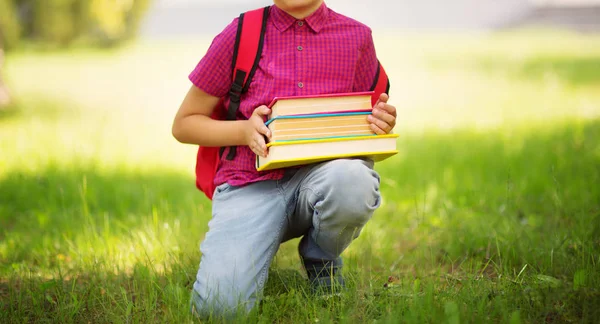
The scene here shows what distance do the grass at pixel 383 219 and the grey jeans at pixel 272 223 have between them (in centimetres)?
12

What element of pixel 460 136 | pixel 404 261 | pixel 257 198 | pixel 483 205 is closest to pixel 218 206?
pixel 257 198

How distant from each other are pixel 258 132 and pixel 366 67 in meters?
0.56

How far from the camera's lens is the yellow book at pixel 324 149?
2006mm

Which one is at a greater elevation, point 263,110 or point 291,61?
point 291,61

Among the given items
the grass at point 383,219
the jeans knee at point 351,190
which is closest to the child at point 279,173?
the jeans knee at point 351,190

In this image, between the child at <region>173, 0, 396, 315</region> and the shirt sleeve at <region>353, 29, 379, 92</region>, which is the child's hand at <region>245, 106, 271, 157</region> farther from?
the shirt sleeve at <region>353, 29, 379, 92</region>

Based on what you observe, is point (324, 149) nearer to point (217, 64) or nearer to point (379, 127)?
point (379, 127)

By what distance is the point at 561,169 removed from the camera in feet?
13.9

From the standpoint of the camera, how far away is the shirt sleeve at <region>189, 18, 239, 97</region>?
7.30ft

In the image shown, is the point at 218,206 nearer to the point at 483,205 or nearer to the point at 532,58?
the point at 483,205

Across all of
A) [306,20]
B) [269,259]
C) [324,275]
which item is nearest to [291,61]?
[306,20]

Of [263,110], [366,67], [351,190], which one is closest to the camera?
[351,190]

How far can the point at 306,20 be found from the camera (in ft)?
7.39

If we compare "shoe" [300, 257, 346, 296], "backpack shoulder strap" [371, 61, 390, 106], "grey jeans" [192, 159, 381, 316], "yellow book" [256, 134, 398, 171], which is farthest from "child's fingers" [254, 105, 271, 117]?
"shoe" [300, 257, 346, 296]
